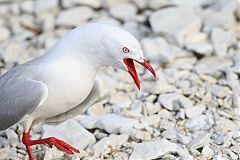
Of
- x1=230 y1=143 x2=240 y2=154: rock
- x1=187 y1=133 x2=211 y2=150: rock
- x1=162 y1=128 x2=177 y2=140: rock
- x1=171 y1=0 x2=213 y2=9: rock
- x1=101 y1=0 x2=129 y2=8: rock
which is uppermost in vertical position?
x1=171 y1=0 x2=213 y2=9: rock

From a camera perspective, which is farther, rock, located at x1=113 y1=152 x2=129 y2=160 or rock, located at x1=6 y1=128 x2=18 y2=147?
rock, located at x1=6 y1=128 x2=18 y2=147

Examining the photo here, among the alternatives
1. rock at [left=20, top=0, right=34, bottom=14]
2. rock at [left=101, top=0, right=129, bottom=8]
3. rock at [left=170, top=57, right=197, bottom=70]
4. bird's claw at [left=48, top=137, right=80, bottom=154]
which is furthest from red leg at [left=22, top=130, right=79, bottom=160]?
rock at [left=20, top=0, right=34, bottom=14]

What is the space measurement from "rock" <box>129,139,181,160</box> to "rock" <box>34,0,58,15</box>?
2.78 meters

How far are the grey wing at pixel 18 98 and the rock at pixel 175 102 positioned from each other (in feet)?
4.08

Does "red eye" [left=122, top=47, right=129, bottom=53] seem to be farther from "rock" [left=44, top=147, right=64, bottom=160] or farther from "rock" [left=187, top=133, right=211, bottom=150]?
"rock" [left=44, top=147, right=64, bottom=160]

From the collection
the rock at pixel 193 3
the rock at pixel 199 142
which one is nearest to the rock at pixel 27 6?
the rock at pixel 193 3

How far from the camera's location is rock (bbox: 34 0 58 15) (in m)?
6.21

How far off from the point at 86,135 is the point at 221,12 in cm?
222

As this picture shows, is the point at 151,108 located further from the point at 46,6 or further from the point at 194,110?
the point at 46,6

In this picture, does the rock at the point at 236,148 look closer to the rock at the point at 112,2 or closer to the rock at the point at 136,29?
the rock at the point at 136,29

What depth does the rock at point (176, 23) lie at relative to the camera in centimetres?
536

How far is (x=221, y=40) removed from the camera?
17.3 ft

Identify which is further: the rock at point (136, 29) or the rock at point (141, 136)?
the rock at point (136, 29)

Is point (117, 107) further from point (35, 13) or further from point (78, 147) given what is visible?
point (35, 13)
